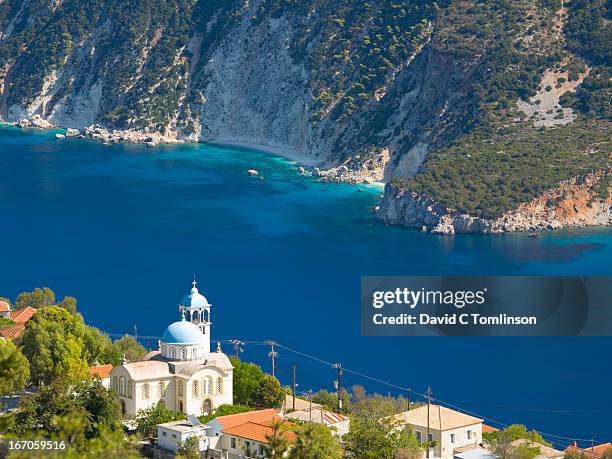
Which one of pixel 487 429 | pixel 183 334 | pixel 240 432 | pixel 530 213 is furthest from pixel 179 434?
pixel 530 213

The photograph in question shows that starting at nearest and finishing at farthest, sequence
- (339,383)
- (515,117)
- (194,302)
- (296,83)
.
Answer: (194,302) < (339,383) < (515,117) < (296,83)

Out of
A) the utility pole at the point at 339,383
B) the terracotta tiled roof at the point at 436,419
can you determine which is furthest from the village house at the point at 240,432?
the utility pole at the point at 339,383

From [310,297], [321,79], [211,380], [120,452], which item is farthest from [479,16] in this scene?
[120,452]

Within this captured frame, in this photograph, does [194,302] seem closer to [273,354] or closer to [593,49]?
[273,354]

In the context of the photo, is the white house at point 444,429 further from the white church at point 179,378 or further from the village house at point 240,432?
the white church at point 179,378

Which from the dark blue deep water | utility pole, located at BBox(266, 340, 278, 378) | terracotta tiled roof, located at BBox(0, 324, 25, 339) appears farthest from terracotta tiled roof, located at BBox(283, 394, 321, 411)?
terracotta tiled roof, located at BBox(0, 324, 25, 339)

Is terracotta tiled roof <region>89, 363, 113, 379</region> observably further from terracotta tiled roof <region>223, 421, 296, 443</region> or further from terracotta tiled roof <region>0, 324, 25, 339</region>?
terracotta tiled roof <region>223, 421, 296, 443</region>
